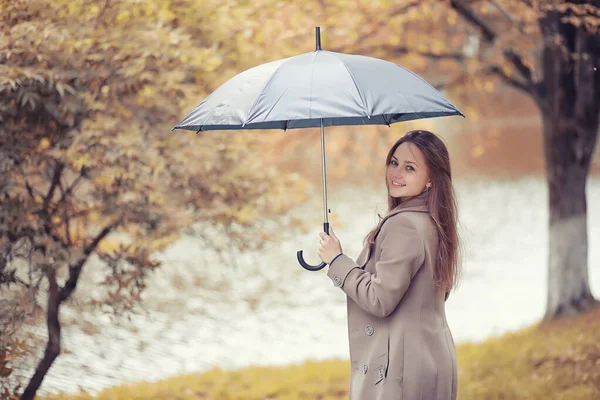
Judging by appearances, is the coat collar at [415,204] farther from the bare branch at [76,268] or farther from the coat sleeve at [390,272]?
the bare branch at [76,268]

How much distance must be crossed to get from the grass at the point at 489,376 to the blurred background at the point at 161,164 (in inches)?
30.9

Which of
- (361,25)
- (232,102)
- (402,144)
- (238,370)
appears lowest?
(238,370)

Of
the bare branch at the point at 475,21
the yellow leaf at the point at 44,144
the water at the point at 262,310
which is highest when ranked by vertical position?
the bare branch at the point at 475,21

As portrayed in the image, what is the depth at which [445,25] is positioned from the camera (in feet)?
29.8

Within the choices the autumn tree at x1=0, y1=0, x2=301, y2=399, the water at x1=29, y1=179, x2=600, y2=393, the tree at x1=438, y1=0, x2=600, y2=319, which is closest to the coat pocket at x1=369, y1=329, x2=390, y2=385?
the autumn tree at x1=0, y1=0, x2=301, y2=399

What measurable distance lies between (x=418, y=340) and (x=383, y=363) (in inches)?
6.4

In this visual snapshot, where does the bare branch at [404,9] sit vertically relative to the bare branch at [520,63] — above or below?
above

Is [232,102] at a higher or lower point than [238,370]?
higher

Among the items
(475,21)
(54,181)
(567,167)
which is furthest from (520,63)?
(54,181)

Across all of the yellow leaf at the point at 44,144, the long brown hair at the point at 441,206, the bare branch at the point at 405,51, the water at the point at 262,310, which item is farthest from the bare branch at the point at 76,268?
the bare branch at the point at 405,51

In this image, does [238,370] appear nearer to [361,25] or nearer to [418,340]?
[361,25]

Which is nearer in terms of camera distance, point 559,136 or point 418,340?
point 418,340

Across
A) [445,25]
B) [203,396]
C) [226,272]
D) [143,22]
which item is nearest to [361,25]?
[445,25]

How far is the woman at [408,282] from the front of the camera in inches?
114
